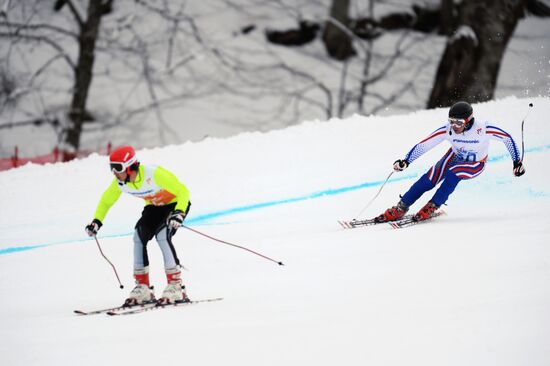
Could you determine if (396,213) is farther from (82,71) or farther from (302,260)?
(82,71)

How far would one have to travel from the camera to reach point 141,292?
550 cm

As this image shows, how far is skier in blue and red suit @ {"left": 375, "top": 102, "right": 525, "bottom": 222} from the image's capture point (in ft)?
23.7

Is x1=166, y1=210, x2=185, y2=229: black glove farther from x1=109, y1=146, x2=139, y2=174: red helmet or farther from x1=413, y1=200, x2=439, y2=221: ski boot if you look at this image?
x1=413, y1=200, x2=439, y2=221: ski boot

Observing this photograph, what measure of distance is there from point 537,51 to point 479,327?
716 inches

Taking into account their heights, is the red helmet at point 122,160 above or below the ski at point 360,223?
above

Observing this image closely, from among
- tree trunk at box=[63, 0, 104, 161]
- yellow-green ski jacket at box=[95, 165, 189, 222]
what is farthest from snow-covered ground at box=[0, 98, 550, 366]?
tree trunk at box=[63, 0, 104, 161]

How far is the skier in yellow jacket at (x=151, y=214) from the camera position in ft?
17.9

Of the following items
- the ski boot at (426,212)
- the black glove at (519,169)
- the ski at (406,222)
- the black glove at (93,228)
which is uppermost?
the black glove at (93,228)

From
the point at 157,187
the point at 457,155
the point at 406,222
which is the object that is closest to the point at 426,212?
the point at 406,222

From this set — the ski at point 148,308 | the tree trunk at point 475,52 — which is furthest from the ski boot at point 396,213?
the tree trunk at point 475,52

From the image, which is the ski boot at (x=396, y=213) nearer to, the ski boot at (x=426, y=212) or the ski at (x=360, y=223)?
the ski at (x=360, y=223)

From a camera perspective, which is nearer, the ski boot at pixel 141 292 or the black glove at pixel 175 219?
the black glove at pixel 175 219

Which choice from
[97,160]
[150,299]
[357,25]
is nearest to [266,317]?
[150,299]

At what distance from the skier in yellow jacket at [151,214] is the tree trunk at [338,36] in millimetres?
15082
